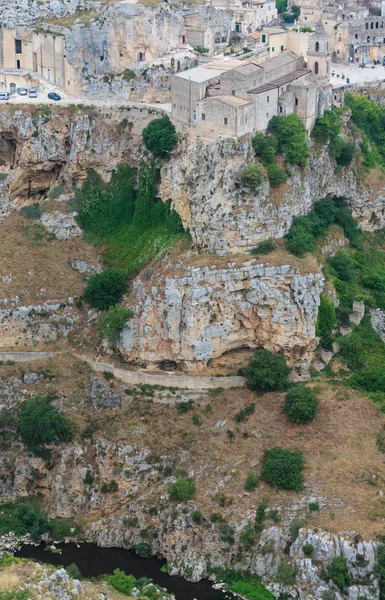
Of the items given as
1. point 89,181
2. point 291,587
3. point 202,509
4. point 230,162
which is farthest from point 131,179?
point 291,587

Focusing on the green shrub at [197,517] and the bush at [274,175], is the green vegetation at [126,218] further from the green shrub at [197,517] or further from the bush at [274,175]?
the green shrub at [197,517]

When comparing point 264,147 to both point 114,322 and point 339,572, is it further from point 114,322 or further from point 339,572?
point 339,572

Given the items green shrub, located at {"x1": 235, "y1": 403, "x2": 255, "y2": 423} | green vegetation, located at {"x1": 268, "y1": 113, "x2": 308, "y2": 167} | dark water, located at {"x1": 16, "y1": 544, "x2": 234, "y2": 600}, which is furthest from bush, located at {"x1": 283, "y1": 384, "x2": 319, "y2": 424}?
green vegetation, located at {"x1": 268, "y1": 113, "x2": 308, "y2": 167}

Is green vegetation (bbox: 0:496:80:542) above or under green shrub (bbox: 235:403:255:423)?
under

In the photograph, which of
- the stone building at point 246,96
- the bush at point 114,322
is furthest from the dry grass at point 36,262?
the stone building at point 246,96

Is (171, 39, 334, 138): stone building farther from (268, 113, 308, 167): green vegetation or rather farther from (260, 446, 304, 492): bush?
(260, 446, 304, 492): bush

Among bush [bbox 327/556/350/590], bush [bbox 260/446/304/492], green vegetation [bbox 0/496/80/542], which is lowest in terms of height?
Result: green vegetation [bbox 0/496/80/542]

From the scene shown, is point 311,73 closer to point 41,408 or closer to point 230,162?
point 230,162
